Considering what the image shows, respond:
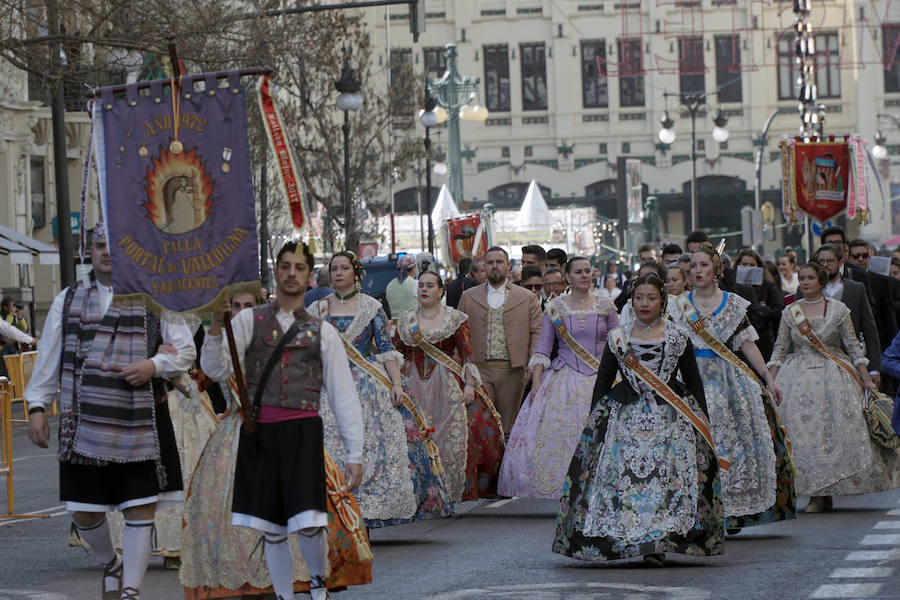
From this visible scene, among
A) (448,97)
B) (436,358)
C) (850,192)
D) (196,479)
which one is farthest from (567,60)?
(196,479)

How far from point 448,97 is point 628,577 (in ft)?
115

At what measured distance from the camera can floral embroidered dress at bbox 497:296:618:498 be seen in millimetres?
12836

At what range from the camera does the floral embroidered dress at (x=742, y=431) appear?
37.1 feet

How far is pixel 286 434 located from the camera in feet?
24.8

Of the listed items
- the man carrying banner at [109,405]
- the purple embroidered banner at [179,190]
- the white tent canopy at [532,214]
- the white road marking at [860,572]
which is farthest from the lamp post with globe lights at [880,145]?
the purple embroidered banner at [179,190]

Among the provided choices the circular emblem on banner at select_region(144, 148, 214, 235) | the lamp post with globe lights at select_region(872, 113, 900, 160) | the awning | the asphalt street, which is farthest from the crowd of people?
the lamp post with globe lights at select_region(872, 113, 900, 160)

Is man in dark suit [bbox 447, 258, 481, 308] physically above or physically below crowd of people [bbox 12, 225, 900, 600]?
above

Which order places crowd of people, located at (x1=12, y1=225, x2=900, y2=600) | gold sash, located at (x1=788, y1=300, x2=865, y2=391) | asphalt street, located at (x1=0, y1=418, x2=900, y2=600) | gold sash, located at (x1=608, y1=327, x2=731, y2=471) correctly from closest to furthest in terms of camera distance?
crowd of people, located at (x1=12, y1=225, x2=900, y2=600) < asphalt street, located at (x1=0, y1=418, x2=900, y2=600) < gold sash, located at (x1=608, y1=327, x2=731, y2=471) < gold sash, located at (x1=788, y1=300, x2=865, y2=391)

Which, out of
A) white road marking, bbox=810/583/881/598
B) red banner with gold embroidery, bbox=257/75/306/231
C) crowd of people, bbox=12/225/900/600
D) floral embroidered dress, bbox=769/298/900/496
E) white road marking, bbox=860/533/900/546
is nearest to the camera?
red banner with gold embroidery, bbox=257/75/306/231

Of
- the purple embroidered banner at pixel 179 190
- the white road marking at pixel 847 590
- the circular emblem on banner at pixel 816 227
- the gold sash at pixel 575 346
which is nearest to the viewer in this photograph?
the purple embroidered banner at pixel 179 190

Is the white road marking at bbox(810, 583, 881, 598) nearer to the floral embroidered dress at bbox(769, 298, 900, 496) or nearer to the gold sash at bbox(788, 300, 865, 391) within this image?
the floral embroidered dress at bbox(769, 298, 900, 496)

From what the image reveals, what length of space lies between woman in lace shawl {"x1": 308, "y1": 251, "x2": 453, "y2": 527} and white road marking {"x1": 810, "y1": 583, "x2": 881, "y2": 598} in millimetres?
3237

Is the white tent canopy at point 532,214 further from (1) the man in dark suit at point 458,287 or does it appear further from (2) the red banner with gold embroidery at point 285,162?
(2) the red banner with gold embroidery at point 285,162

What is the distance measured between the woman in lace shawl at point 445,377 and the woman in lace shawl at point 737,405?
1.82 metres
